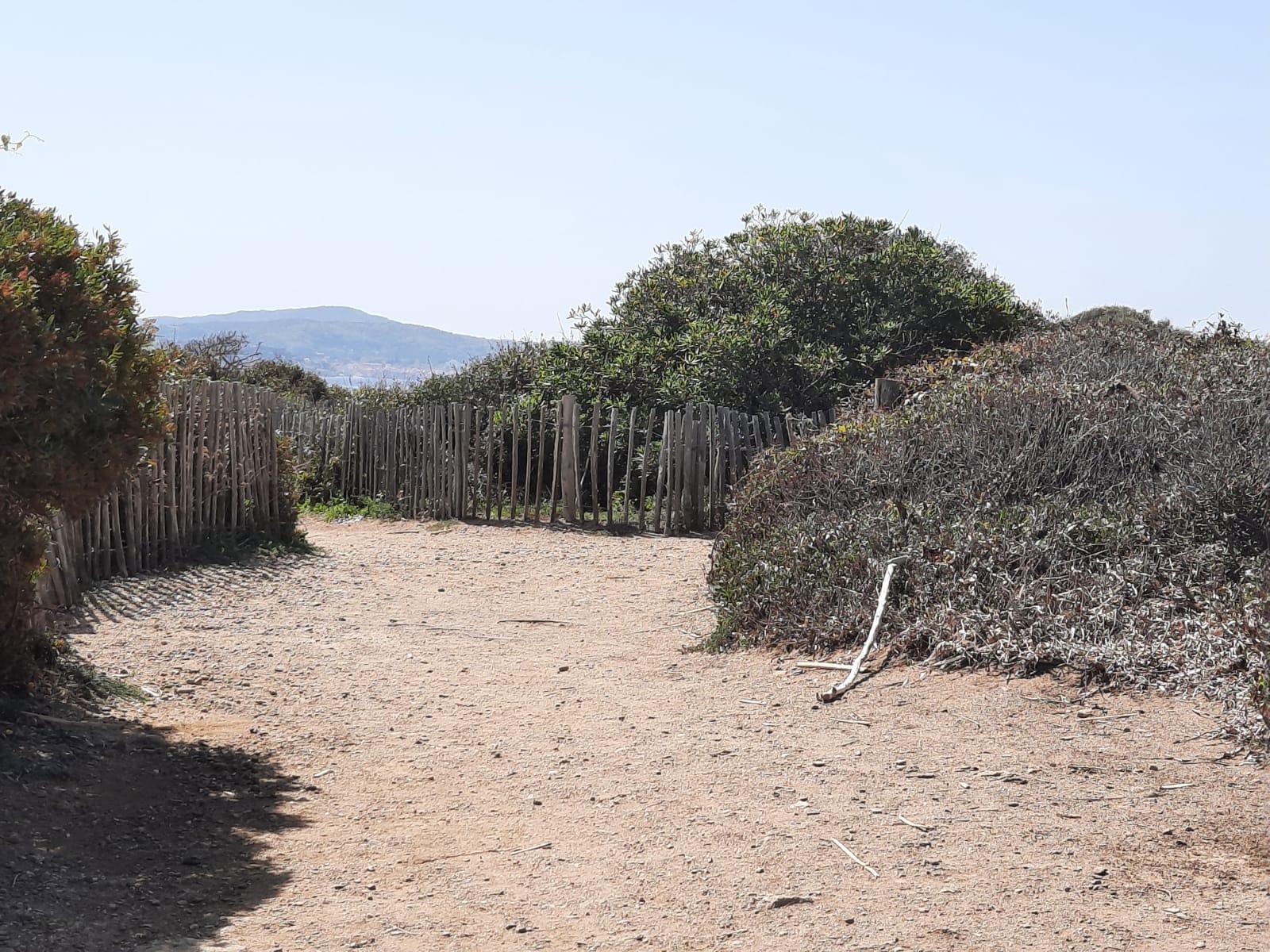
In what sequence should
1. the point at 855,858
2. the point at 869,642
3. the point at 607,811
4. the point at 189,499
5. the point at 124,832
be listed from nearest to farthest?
1. the point at 855,858
2. the point at 124,832
3. the point at 607,811
4. the point at 869,642
5. the point at 189,499

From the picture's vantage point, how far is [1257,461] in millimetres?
6559

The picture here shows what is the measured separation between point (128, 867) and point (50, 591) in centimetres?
399

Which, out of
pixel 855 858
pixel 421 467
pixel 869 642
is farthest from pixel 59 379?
pixel 421 467

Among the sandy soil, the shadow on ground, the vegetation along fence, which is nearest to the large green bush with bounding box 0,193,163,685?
the shadow on ground

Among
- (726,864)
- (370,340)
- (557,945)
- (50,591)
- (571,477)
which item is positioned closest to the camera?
(557,945)

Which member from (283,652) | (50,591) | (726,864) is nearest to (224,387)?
(50,591)

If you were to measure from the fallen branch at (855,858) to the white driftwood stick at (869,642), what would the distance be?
1862mm

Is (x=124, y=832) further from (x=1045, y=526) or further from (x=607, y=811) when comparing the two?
(x=1045, y=526)

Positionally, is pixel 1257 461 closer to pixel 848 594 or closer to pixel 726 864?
pixel 848 594

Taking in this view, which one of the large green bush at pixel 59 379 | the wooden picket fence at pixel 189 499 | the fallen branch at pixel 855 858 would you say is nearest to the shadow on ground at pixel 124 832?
the large green bush at pixel 59 379

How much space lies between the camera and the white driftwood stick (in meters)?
5.96

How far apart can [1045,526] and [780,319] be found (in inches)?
355

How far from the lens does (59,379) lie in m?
4.41

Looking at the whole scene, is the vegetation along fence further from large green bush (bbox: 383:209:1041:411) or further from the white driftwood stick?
the white driftwood stick
